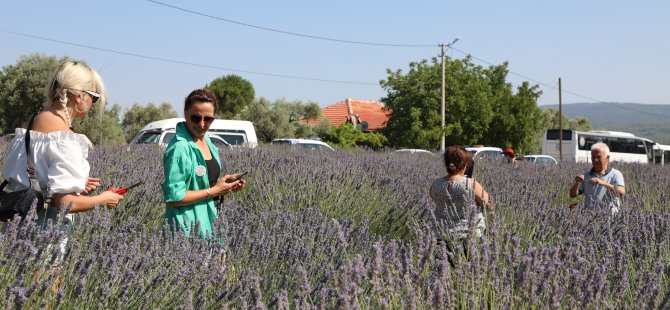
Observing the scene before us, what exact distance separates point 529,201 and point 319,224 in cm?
234

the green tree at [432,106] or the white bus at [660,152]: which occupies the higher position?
the green tree at [432,106]

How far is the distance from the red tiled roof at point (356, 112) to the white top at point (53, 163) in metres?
58.2

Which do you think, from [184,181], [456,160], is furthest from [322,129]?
[184,181]

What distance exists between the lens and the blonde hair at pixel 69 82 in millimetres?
2924

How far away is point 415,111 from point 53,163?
118ft

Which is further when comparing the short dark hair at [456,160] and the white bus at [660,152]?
the white bus at [660,152]

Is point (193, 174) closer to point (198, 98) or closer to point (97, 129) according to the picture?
point (198, 98)

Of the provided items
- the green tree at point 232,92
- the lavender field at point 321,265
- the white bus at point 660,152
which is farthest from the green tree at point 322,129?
the lavender field at point 321,265

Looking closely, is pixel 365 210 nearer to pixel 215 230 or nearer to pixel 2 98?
pixel 215 230

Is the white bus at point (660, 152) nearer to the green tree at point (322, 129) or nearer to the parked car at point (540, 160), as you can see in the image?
the green tree at point (322, 129)

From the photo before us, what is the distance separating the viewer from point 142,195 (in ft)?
15.7

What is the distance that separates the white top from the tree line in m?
31.1

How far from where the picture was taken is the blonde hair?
9.59ft

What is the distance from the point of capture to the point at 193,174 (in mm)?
3744
